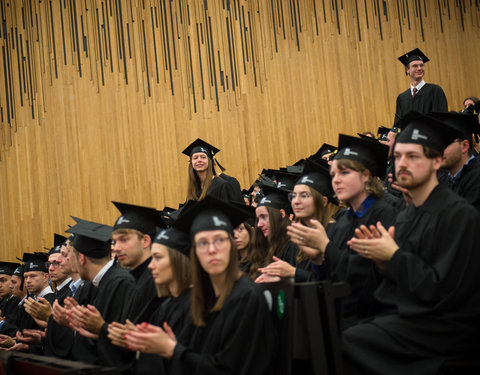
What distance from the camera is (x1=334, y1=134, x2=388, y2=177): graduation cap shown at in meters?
3.80

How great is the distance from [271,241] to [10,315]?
432 cm

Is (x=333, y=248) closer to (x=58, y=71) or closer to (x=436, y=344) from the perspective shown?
(x=436, y=344)

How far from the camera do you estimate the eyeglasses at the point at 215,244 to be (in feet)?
10.0

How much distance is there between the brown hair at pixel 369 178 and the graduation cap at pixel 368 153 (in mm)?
36

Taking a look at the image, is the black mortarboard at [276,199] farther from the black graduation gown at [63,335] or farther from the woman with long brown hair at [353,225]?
the black graduation gown at [63,335]

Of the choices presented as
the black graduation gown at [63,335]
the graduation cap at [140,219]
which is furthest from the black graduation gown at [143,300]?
the black graduation gown at [63,335]

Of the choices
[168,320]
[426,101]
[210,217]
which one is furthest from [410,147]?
[426,101]

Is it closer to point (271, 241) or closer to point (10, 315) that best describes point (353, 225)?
point (271, 241)

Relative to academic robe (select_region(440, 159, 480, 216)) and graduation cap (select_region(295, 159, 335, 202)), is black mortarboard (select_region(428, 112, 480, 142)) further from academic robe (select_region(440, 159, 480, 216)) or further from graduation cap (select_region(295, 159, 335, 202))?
graduation cap (select_region(295, 159, 335, 202))

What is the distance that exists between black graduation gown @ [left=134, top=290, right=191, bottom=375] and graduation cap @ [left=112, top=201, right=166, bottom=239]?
922 millimetres

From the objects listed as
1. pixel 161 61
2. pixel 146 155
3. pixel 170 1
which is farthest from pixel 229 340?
pixel 170 1

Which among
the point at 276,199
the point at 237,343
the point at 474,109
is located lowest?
the point at 237,343

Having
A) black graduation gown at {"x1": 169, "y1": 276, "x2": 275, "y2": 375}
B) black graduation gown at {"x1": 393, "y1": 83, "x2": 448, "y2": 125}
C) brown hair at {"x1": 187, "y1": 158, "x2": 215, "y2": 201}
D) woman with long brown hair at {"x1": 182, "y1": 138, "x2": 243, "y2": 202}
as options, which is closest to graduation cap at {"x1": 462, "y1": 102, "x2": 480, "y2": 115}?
black graduation gown at {"x1": 393, "y1": 83, "x2": 448, "y2": 125}

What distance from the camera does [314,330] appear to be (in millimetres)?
2641
